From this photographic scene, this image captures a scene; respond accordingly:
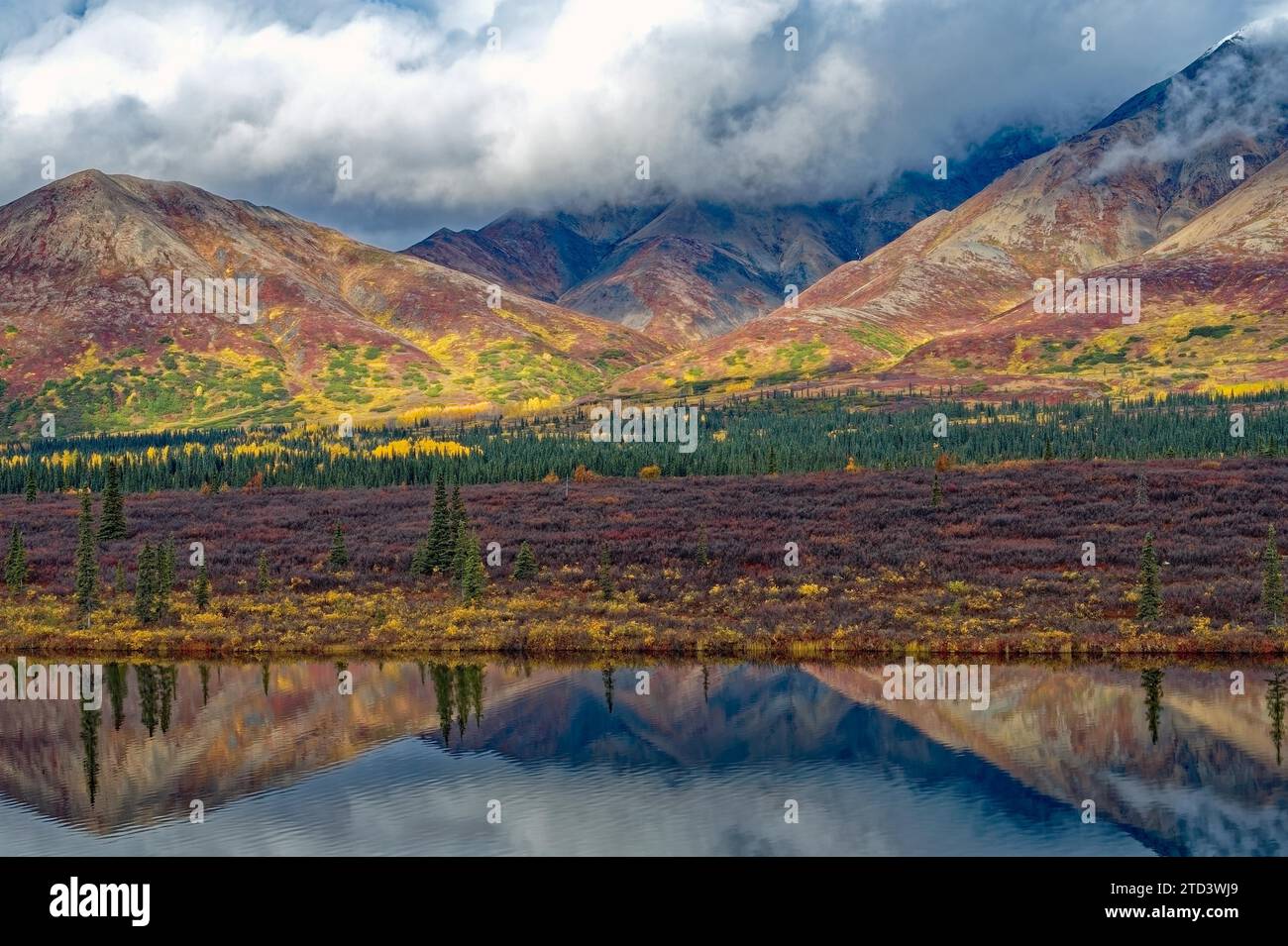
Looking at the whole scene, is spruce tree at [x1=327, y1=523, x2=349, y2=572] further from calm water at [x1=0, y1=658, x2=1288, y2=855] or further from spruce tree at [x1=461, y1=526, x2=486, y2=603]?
calm water at [x1=0, y1=658, x2=1288, y2=855]

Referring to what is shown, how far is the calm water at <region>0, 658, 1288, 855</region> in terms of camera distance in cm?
3616

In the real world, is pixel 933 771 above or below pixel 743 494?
below

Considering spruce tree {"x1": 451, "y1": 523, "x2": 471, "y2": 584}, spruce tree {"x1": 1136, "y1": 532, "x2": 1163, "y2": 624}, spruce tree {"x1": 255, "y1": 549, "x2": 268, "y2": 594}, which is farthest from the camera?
spruce tree {"x1": 255, "y1": 549, "x2": 268, "y2": 594}

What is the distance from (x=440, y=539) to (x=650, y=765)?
151 feet

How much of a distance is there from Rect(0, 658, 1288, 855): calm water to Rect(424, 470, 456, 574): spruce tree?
86.4ft

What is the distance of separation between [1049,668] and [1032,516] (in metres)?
47.3

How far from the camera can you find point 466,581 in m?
76.5

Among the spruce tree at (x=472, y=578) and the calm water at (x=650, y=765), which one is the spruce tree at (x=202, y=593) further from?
the calm water at (x=650, y=765)

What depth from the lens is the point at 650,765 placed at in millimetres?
44375

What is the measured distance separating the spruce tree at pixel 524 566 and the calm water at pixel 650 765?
75.5 ft

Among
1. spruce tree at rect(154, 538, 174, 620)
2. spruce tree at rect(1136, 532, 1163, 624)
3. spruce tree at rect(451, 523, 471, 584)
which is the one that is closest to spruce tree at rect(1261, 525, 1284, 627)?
spruce tree at rect(1136, 532, 1163, 624)

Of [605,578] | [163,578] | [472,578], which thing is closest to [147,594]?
[163,578]
